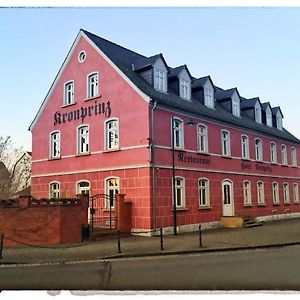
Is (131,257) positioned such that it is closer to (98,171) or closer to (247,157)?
(98,171)

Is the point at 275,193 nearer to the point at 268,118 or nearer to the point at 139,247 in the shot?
the point at 268,118

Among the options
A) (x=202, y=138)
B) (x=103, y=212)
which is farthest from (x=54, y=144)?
(x=202, y=138)

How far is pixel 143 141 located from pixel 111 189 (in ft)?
7.68

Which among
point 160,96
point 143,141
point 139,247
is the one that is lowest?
point 139,247

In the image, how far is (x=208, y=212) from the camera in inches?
652

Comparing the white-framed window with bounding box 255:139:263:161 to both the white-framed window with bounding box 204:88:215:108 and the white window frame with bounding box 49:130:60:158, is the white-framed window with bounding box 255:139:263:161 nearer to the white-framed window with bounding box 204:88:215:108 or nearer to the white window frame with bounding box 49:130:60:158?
the white-framed window with bounding box 204:88:215:108

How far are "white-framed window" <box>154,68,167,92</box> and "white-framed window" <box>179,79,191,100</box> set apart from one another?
3.21ft

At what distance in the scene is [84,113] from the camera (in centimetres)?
1647

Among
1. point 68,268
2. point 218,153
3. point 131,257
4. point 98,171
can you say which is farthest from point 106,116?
point 68,268

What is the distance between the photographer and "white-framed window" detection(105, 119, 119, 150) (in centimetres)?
1537

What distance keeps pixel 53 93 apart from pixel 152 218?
7.48 meters

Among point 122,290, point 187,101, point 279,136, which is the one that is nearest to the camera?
point 122,290

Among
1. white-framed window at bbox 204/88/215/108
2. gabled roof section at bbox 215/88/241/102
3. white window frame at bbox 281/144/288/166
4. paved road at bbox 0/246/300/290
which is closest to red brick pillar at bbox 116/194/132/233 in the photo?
paved road at bbox 0/246/300/290

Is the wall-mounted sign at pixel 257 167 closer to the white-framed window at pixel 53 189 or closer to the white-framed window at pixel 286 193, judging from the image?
the white-framed window at pixel 286 193
